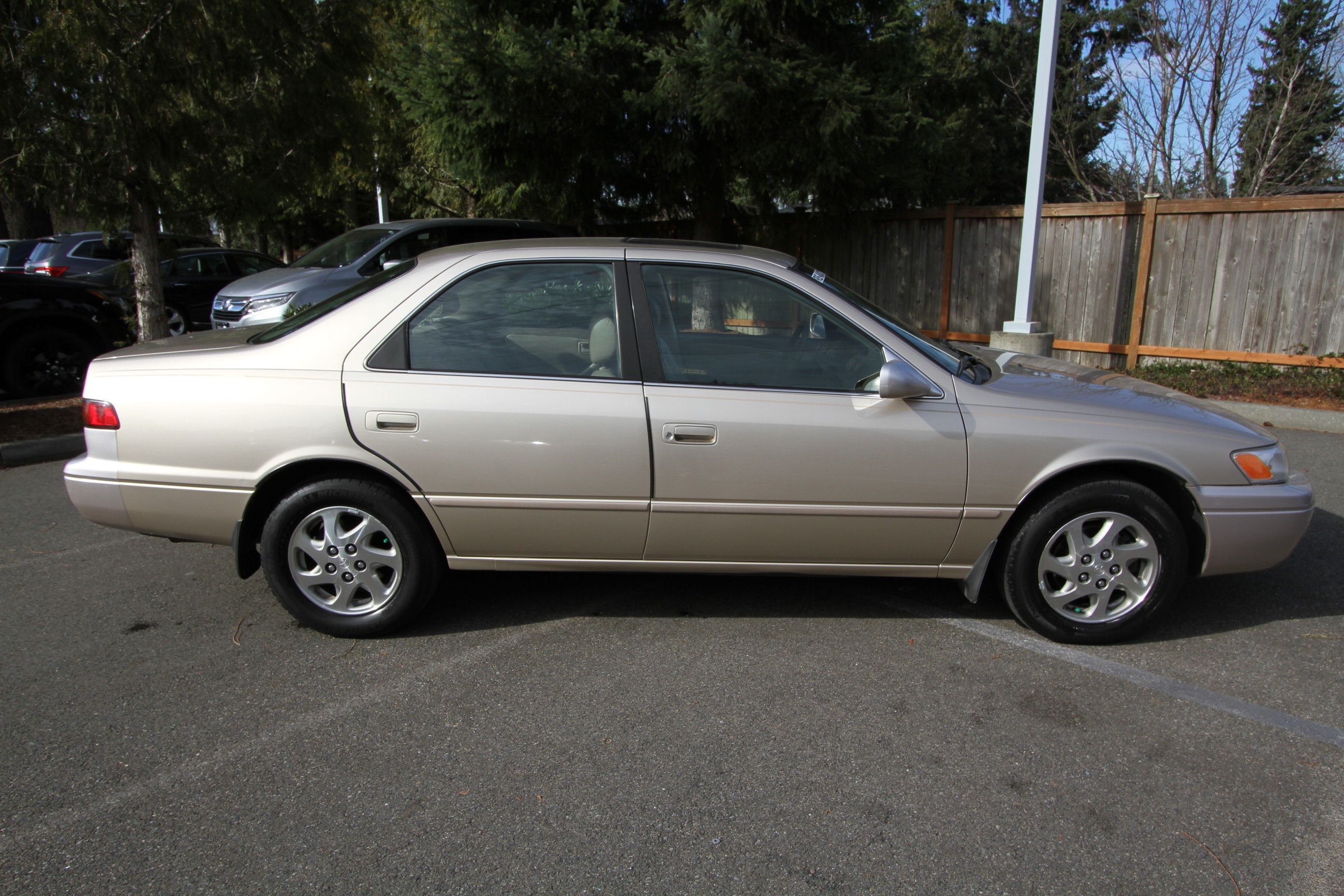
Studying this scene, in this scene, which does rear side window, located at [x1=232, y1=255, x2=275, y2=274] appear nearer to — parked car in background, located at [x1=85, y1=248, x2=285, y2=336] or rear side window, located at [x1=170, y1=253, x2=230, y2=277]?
parked car in background, located at [x1=85, y1=248, x2=285, y2=336]

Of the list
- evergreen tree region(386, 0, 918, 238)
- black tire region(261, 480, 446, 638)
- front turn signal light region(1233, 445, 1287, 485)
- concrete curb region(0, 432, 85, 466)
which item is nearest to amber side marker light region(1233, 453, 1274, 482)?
front turn signal light region(1233, 445, 1287, 485)

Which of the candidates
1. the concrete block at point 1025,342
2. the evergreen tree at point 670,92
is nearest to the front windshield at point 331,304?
the evergreen tree at point 670,92

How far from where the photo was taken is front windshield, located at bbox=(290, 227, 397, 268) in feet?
35.6

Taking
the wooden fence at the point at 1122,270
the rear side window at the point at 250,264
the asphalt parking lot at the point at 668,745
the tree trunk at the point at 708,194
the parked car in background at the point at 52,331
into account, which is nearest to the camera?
the asphalt parking lot at the point at 668,745

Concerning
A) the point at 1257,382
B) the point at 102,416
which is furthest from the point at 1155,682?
the point at 1257,382

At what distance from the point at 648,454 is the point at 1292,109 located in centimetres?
1401

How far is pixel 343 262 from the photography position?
35.5 ft

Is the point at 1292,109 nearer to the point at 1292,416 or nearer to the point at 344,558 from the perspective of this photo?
the point at 1292,416

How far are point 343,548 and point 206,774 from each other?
1069 millimetres

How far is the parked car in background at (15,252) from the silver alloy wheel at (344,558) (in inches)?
642

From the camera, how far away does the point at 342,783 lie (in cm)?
274

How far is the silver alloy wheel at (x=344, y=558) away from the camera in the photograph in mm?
3652

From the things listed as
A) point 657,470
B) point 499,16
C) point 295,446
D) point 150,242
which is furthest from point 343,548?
point 499,16

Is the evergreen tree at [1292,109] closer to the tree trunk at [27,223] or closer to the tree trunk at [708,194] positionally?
the tree trunk at [708,194]
